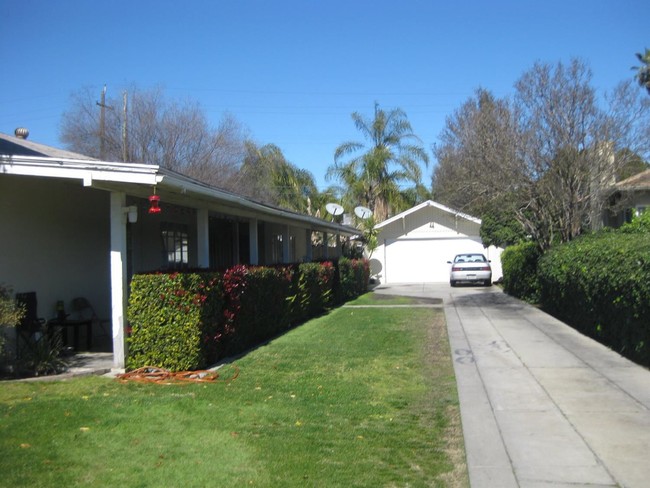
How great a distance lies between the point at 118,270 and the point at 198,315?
48.7 inches

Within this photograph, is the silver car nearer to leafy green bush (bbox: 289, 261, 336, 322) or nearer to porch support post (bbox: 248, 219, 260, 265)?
leafy green bush (bbox: 289, 261, 336, 322)

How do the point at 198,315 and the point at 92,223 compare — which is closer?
the point at 198,315

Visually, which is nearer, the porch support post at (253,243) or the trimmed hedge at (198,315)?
the trimmed hedge at (198,315)

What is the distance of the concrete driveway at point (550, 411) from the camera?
4777mm

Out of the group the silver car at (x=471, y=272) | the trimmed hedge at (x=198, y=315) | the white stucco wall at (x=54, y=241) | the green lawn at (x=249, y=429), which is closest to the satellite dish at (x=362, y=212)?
the silver car at (x=471, y=272)

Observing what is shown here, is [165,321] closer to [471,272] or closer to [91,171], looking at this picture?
[91,171]

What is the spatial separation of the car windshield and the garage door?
2176 mm

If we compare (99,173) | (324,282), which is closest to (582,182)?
(324,282)

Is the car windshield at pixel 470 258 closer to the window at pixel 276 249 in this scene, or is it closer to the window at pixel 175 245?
the window at pixel 276 249

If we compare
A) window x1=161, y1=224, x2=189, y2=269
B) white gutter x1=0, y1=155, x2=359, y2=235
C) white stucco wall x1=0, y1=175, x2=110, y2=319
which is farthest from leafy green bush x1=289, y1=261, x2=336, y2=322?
white gutter x1=0, y1=155, x2=359, y2=235

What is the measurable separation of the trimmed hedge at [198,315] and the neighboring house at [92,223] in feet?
1.03

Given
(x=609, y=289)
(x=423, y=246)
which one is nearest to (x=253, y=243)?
(x=609, y=289)

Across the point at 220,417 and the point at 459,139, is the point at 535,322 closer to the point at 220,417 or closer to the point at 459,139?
the point at 459,139

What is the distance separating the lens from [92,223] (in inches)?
428
